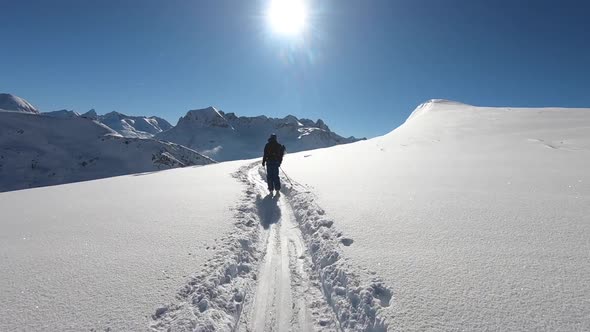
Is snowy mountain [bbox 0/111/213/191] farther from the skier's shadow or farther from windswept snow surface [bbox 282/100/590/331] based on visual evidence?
windswept snow surface [bbox 282/100/590/331]

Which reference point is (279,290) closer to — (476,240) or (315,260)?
(315,260)

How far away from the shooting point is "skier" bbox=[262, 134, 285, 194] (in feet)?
38.4

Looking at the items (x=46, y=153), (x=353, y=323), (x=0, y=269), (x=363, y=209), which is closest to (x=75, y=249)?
(x=0, y=269)

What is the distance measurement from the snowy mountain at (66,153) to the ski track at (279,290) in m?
96.0

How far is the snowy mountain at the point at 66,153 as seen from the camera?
8431 centimetres

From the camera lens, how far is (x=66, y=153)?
3792 inches

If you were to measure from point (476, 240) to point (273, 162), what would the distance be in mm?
8210

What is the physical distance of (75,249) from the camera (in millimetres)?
5102

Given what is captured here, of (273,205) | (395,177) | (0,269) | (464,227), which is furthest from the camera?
(395,177)

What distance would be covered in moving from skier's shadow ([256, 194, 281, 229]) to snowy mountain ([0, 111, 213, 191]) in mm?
91445

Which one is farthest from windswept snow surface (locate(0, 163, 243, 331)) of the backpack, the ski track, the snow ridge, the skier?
the snow ridge

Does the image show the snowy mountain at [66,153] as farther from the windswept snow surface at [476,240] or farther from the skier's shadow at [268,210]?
the windswept snow surface at [476,240]

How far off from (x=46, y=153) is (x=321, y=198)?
120m

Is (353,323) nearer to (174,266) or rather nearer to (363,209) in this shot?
(174,266)
